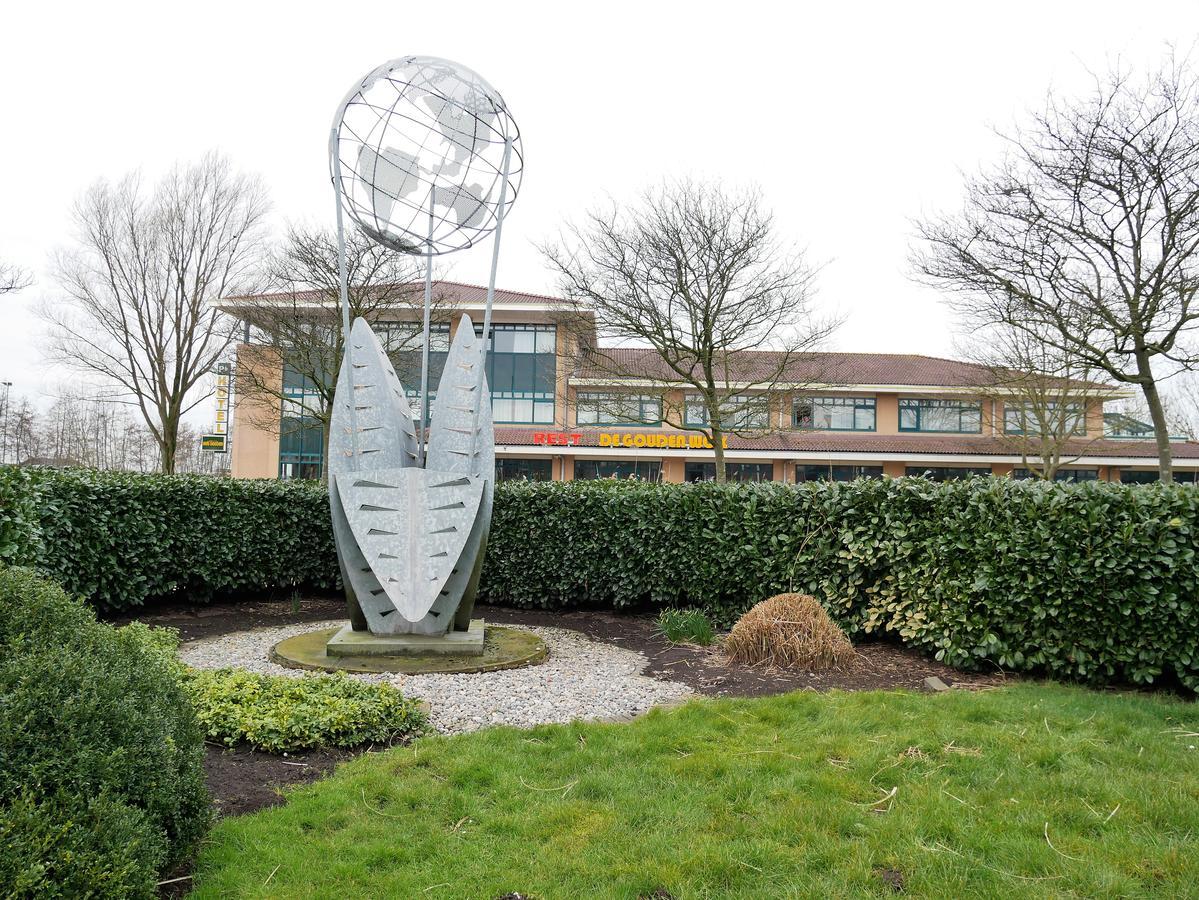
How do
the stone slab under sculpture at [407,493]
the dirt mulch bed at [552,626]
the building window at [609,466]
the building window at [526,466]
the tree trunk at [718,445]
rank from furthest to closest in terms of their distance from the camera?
the building window at [609,466] → the building window at [526,466] → the tree trunk at [718,445] → the stone slab under sculpture at [407,493] → the dirt mulch bed at [552,626]

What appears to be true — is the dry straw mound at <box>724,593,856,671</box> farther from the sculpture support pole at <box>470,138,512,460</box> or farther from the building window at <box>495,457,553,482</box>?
the building window at <box>495,457,553,482</box>

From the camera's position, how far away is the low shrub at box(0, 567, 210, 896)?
92.4 inches

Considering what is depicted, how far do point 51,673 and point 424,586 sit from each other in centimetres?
423

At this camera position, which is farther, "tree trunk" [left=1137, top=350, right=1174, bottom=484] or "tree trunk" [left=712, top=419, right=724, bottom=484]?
"tree trunk" [left=712, top=419, right=724, bottom=484]

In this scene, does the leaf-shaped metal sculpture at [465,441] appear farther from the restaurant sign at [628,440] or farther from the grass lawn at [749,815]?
the restaurant sign at [628,440]

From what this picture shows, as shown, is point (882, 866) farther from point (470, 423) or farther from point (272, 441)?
point (272, 441)

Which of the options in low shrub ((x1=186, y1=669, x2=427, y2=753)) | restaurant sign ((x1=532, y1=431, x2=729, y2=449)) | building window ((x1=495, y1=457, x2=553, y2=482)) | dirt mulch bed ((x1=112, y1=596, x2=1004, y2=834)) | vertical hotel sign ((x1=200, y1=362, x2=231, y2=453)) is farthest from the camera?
building window ((x1=495, y1=457, x2=553, y2=482))

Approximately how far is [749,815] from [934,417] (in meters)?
39.3

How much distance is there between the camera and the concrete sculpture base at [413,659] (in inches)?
265

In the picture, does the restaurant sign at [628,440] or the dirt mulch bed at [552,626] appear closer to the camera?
the dirt mulch bed at [552,626]

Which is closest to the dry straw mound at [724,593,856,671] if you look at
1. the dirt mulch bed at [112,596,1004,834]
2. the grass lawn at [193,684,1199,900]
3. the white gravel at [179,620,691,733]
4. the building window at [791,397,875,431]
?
the dirt mulch bed at [112,596,1004,834]

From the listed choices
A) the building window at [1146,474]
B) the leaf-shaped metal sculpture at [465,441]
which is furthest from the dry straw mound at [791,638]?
the building window at [1146,474]

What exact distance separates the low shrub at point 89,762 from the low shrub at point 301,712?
136cm

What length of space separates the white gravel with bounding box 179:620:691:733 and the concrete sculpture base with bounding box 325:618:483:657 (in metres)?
0.54
